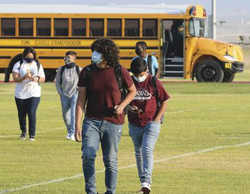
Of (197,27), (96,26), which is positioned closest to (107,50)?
(96,26)

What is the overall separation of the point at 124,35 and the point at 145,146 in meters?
26.6

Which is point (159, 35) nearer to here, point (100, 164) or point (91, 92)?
point (100, 164)

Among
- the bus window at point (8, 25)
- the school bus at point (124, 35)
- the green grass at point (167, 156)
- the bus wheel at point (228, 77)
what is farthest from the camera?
the bus wheel at point (228, 77)

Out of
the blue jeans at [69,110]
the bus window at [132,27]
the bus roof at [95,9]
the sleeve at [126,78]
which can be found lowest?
the blue jeans at [69,110]

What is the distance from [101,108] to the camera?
941 centimetres

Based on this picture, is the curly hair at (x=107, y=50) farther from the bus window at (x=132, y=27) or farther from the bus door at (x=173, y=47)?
the bus window at (x=132, y=27)

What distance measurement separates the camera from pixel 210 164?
12.9 metres

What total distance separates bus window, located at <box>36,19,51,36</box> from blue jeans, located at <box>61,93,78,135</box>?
20552 mm

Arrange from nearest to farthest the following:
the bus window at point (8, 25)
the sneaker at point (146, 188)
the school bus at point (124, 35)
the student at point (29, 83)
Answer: the sneaker at point (146, 188), the student at point (29, 83), the school bus at point (124, 35), the bus window at point (8, 25)

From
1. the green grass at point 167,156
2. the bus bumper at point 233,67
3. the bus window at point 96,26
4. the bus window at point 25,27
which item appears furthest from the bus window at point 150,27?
the green grass at point 167,156

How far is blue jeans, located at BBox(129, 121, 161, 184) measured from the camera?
33.4ft

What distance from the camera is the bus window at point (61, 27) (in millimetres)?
36938

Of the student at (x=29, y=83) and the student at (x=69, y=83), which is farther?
the student at (x=69, y=83)

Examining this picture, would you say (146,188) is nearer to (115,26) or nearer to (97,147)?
(97,147)
